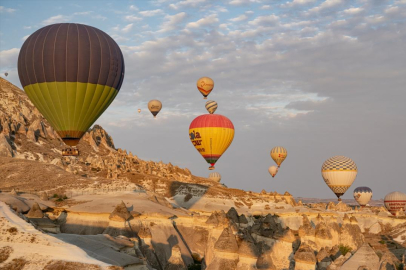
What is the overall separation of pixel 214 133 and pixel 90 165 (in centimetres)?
4071

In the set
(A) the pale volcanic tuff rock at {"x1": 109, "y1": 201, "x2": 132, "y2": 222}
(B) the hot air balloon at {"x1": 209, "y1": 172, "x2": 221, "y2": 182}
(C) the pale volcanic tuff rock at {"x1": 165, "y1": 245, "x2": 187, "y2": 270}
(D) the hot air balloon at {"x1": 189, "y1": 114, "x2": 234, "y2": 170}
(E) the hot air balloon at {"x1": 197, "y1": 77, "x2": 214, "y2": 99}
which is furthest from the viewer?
(B) the hot air balloon at {"x1": 209, "y1": 172, "x2": 221, "y2": 182}

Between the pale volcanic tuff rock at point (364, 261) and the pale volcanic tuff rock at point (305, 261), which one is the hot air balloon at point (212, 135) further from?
the pale volcanic tuff rock at point (364, 261)

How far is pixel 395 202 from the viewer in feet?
428

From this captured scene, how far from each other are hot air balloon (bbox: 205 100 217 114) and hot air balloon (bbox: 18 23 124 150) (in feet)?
174

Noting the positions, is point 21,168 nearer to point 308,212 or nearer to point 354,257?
point 308,212

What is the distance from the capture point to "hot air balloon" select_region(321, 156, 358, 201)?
118250 mm

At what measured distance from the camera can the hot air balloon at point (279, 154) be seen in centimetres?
13662

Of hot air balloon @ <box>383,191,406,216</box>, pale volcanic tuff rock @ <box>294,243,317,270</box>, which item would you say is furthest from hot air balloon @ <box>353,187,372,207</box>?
pale volcanic tuff rock @ <box>294,243,317,270</box>

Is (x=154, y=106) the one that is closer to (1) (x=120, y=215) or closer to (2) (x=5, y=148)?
(2) (x=5, y=148)

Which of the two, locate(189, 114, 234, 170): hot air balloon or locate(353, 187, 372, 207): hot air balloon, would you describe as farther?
locate(353, 187, 372, 207): hot air balloon

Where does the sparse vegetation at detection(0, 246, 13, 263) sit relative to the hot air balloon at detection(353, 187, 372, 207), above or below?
above

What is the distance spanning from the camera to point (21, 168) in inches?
3452

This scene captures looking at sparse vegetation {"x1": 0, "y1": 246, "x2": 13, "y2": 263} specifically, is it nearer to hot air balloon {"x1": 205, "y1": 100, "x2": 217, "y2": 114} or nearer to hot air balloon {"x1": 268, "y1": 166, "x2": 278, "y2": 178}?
hot air balloon {"x1": 205, "y1": 100, "x2": 217, "y2": 114}

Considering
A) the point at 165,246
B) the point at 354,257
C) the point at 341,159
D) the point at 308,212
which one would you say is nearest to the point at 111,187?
the point at 165,246
